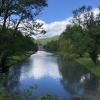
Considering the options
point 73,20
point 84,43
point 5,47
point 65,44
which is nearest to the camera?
point 5,47

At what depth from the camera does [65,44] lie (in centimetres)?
12419

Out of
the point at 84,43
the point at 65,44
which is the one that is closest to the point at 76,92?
the point at 84,43

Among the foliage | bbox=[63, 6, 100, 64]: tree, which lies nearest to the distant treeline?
bbox=[63, 6, 100, 64]: tree

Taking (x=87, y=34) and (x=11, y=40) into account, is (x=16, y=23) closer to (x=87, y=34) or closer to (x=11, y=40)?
(x=11, y=40)

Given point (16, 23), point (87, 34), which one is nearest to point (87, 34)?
point (87, 34)

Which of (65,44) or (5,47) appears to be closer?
(5,47)

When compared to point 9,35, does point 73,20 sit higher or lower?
higher

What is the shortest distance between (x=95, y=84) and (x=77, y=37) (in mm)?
37719

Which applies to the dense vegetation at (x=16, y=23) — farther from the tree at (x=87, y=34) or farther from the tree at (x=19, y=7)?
the tree at (x=87, y=34)

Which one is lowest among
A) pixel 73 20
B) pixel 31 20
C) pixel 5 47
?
pixel 5 47

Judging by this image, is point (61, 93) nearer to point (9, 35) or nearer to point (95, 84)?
point (95, 84)

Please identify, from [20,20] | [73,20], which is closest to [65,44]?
[73,20]

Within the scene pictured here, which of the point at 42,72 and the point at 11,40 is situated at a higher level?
the point at 11,40

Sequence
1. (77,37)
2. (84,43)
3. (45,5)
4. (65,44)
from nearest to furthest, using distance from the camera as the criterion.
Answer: (45,5) → (84,43) → (77,37) → (65,44)
